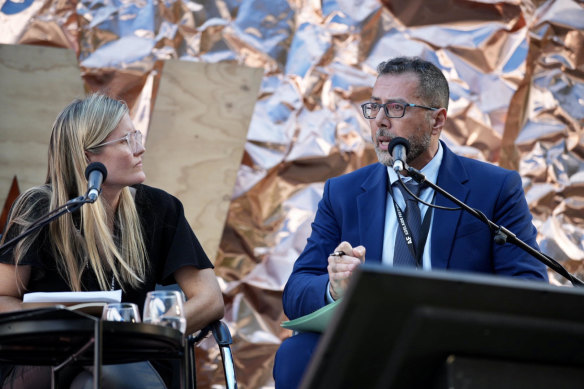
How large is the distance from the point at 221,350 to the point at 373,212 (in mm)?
640

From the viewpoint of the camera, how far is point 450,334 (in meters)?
0.89

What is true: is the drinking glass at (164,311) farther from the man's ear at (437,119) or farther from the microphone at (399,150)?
the man's ear at (437,119)

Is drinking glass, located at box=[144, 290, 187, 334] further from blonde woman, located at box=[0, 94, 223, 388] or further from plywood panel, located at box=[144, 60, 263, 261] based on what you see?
plywood panel, located at box=[144, 60, 263, 261]

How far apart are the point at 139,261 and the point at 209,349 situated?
2.93ft

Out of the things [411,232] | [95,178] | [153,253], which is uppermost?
[95,178]

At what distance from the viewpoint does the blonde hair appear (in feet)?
7.40

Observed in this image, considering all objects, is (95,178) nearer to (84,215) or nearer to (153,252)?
(84,215)

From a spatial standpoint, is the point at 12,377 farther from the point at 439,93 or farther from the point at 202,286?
the point at 439,93

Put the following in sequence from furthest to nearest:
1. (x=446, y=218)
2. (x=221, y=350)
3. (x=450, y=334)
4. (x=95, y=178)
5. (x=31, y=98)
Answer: (x=31, y=98), (x=446, y=218), (x=221, y=350), (x=95, y=178), (x=450, y=334)

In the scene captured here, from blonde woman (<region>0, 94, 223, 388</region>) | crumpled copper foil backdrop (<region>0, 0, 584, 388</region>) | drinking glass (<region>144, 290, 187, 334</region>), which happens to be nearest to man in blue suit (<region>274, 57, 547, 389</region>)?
blonde woman (<region>0, 94, 223, 388</region>)

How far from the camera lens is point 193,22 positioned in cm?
327

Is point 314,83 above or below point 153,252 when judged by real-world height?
above

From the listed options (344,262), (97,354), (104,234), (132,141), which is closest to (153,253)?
(104,234)

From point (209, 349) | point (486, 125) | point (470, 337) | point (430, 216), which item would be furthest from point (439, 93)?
point (470, 337)
